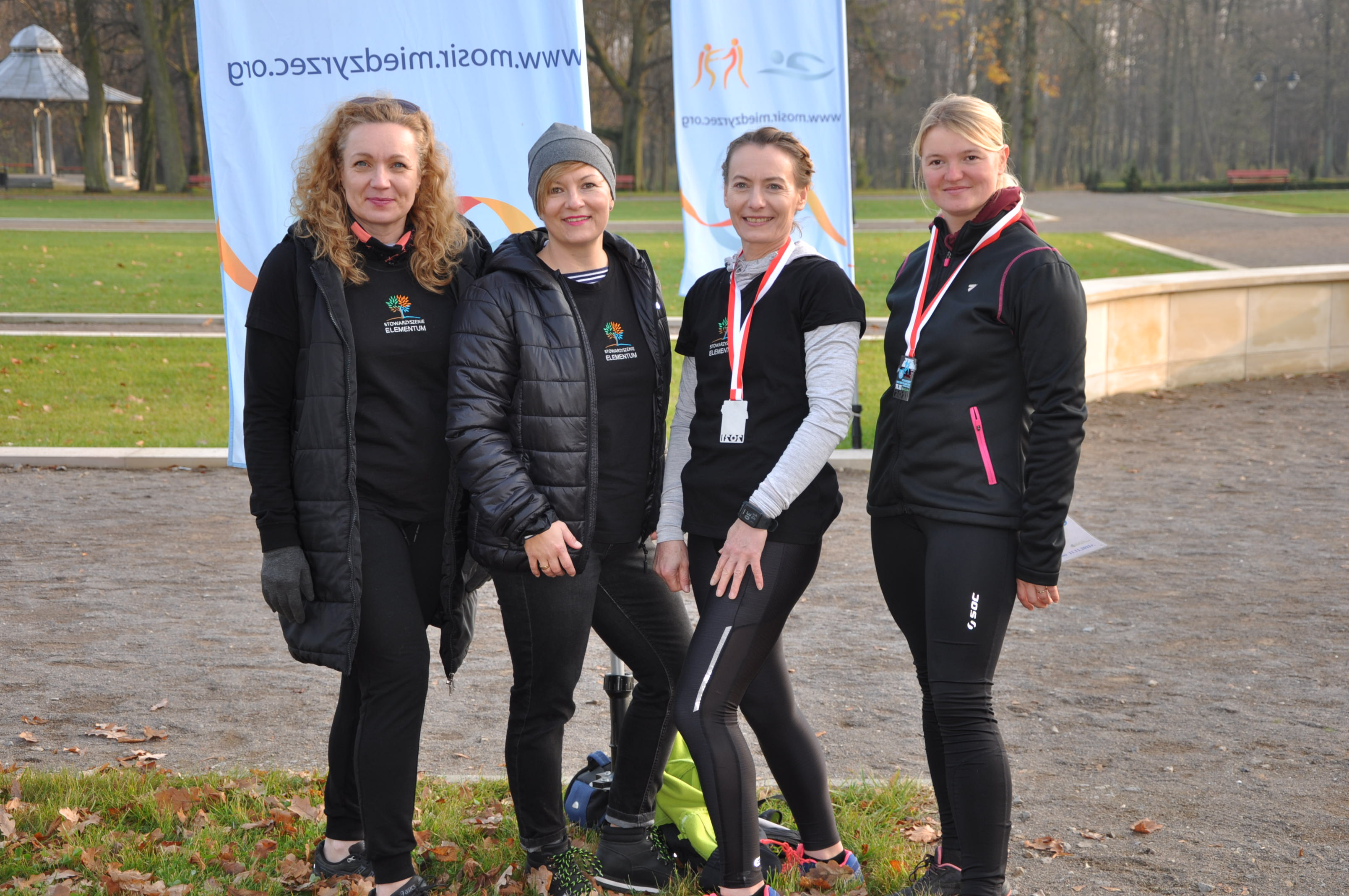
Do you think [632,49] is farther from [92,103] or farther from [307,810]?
[307,810]

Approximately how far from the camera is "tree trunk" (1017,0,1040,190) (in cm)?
4312

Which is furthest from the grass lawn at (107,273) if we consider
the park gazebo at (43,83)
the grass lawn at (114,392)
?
the park gazebo at (43,83)

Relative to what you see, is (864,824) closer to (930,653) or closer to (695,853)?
(695,853)

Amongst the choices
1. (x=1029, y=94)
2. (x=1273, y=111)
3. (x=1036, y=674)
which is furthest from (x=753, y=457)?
(x=1273, y=111)

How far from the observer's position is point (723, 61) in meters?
8.67

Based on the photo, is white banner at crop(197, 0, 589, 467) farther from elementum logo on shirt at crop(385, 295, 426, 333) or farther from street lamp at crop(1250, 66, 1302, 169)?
street lamp at crop(1250, 66, 1302, 169)

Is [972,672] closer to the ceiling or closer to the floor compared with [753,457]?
closer to the floor

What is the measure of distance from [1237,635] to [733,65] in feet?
17.1

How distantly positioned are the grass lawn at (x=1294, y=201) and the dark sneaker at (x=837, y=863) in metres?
31.8

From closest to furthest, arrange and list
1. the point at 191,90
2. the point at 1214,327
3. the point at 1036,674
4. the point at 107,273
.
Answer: the point at 1036,674
the point at 1214,327
the point at 107,273
the point at 191,90

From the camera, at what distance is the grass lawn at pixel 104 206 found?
30.7 m

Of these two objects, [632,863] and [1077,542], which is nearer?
[1077,542]

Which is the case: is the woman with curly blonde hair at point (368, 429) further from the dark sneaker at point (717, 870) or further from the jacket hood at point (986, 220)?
the jacket hood at point (986, 220)

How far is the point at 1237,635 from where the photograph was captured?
5480 millimetres
